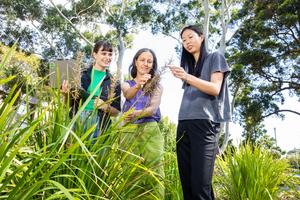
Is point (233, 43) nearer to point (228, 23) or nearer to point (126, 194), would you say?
point (228, 23)

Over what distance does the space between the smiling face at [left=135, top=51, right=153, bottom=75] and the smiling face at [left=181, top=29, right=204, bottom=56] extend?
0.33 m

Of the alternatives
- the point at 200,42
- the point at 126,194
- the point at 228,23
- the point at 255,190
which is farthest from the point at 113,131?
the point at 228,23

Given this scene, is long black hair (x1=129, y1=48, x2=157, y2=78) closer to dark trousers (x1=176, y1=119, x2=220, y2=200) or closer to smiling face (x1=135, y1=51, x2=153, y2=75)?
smiling face (x1=135, y1=51, x2=153, y2=75)

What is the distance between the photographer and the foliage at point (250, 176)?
2.92 meters

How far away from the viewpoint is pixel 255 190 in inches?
114

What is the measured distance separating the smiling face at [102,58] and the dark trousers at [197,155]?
2.11 ft

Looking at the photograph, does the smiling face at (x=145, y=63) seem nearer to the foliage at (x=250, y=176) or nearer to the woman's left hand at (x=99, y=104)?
the woman's left hand at (x=99, y=104)

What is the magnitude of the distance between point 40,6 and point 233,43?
30.6ft

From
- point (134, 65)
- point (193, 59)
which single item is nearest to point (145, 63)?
point (134, 65)

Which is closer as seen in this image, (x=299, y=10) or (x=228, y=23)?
(x=299, y=10)

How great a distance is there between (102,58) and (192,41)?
59 cm

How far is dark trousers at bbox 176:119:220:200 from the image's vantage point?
5.98ft

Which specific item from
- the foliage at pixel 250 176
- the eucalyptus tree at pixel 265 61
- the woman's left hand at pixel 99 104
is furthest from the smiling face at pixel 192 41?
the eucalyptus tree at pixel 265 61

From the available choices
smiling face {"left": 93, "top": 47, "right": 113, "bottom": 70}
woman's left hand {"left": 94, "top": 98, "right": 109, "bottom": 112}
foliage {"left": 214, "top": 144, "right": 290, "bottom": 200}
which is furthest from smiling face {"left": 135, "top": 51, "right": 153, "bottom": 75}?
foliage {"left": 214, "top": 144, "right": 290, "bottom": 200}
